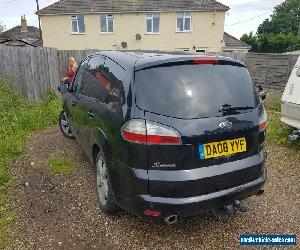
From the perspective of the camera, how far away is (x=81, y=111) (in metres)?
4.42

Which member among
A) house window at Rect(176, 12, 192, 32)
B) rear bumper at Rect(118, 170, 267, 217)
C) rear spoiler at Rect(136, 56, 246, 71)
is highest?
house window at Rect(176, 12, 192, 32)

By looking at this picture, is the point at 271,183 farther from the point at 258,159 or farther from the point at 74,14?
the point at 74,14

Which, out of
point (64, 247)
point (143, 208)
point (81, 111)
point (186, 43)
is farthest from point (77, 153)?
point (186, 43)

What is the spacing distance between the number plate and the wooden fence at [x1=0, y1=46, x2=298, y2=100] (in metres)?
8.97

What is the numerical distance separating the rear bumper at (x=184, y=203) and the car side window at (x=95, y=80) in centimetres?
127

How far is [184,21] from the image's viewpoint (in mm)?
26281

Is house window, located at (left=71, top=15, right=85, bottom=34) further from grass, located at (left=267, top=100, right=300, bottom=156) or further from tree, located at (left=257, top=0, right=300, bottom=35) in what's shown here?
tree, located at (left=257, top=0, right=300, bottom=35)

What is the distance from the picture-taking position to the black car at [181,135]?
9.05 ft

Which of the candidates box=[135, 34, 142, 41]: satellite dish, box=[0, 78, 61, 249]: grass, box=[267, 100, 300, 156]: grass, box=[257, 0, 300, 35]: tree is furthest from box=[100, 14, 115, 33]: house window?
box=[257, 0, 300, 35]: tree

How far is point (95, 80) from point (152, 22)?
2361 centimetres

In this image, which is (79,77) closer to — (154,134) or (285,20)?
(154,134)

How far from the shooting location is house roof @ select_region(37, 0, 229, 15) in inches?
1007

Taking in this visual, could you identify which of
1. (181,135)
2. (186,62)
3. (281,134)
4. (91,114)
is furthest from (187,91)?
(281,134)

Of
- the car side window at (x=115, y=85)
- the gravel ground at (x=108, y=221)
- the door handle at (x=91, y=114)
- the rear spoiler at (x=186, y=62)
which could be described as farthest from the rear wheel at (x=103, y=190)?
the rear spoiler at (x=186, y=62)
